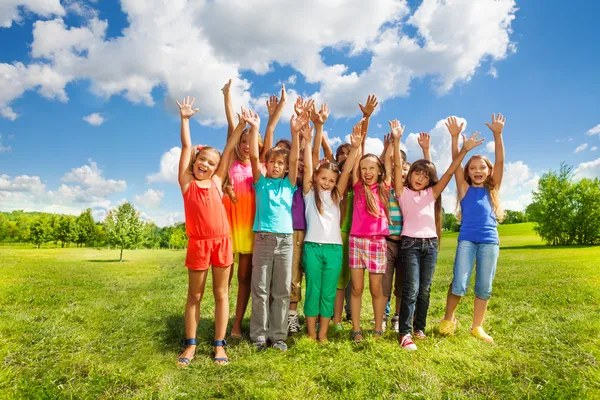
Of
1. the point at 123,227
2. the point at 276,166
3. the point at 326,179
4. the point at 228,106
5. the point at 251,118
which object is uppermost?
the point at 228,106

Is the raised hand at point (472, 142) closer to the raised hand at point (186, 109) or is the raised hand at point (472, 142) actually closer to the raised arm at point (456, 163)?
the raised arm at point (456, 163)

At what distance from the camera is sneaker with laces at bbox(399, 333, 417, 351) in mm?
5246

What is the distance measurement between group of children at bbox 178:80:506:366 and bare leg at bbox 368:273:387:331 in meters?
0.02

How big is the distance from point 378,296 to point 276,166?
8.47 ft

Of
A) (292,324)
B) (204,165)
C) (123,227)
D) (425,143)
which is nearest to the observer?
(204,165)

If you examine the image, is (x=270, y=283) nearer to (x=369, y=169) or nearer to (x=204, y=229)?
(x=204, y=229)

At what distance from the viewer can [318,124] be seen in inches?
232

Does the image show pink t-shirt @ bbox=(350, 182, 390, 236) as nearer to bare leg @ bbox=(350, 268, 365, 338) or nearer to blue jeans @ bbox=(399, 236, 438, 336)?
blue jeans @ bbox=(399, 236, 438, 336)

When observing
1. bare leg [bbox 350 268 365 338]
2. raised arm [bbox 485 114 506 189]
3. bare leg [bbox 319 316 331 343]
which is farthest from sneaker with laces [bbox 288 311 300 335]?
raised arm [bbox 485 114 506 189]

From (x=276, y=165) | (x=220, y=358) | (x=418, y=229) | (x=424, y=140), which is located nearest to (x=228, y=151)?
(x=276, y=165)

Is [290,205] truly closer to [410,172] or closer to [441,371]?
[410,172]

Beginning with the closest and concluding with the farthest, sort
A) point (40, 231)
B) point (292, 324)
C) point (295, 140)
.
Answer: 1. point (295, 140)
2. point (292, 324)
3. point (40, 231)

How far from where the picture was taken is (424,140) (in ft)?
21.4

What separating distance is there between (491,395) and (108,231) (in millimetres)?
37317
